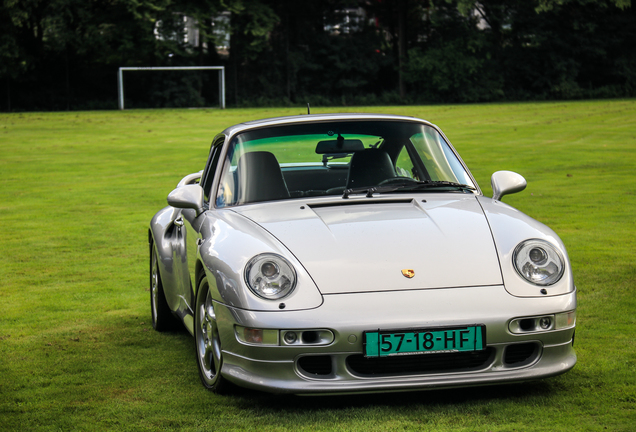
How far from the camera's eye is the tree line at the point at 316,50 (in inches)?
1959

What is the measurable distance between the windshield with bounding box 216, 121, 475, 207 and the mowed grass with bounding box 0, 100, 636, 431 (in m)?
1.12

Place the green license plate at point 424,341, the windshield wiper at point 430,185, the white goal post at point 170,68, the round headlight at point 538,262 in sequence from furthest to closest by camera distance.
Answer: the white goal post at point 170,68 < the windshield wiper at point 430,185 < the round headlight at point 538,262 < the green license plate at point 424,341

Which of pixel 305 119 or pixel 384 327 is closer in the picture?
pixel 384 327

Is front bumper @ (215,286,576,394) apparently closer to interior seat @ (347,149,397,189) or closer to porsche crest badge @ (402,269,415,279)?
porsche crest badge @ (402,269,415,279)

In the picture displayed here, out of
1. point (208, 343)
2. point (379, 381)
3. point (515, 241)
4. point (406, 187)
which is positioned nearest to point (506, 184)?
point (406, 187)

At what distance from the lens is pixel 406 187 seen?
4691mm

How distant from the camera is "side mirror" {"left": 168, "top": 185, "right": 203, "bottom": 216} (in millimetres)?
4652

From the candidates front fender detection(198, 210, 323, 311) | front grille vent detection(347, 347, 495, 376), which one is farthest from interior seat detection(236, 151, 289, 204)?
front grille vent detection(347, 347, 495, 376)

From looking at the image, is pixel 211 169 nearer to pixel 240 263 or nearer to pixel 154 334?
pixel 154 334

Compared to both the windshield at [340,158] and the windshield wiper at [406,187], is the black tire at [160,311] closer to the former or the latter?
the windshield at [340,158]

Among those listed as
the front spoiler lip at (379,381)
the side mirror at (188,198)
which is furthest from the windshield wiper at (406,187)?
the front spoiler lip at (379,381)

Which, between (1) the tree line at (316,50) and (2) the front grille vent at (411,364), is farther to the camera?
(1) the tree line at (316,50)

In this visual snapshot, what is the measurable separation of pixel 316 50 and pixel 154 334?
53.5m

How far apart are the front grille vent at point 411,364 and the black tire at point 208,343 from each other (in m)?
0.69
